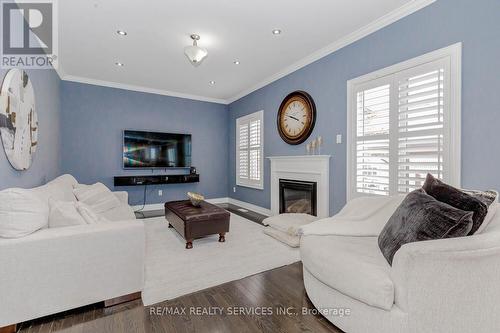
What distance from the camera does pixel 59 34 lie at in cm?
294

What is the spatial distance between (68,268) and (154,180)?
3.46 metres

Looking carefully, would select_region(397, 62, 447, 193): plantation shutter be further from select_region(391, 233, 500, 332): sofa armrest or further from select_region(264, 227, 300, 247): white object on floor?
select_region(264, 227, 300, 247): white object on floor

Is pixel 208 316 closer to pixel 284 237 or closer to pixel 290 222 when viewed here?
pixel 284 237

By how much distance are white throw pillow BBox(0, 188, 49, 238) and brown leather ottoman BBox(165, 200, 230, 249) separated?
4.76ft

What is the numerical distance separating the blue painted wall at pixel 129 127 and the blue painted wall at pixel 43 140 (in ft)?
1.04

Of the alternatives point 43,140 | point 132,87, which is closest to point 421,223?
point 43,140

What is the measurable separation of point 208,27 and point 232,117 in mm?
3189

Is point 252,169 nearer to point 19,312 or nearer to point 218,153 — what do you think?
point 218,153

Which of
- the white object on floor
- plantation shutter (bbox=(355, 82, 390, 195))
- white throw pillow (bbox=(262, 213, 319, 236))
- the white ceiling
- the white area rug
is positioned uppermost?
the white ceiling

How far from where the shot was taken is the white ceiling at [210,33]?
2.45 meters

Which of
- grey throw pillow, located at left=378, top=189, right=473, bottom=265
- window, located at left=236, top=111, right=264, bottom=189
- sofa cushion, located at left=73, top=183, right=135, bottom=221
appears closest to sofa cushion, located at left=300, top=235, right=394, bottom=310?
grey throw pillow, located at left=378, top=189, right=473, bottom=265

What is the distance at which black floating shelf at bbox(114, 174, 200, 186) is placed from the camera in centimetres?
473

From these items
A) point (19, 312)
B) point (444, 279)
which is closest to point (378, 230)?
point (444, 279)

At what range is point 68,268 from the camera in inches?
62.6
